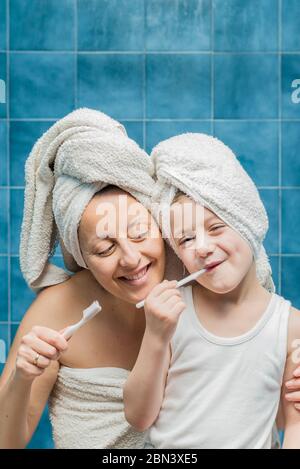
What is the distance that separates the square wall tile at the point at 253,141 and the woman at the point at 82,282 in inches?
40.4

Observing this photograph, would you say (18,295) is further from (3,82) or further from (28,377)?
(28,377)

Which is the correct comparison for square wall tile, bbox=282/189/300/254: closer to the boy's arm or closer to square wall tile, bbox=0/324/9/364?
square wall tile, bbox=0/324/9/364

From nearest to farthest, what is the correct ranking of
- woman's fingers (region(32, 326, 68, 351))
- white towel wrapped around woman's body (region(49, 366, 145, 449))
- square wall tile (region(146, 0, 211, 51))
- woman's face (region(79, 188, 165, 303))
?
woman's fingers (region(32, 326, 68, 351)), woman's face (region(79, 188, 165, 303)), white towel wrapped around woman's body (region(49, 366, 145, 449)), square wall tile (region(146, 0, 211, 51))

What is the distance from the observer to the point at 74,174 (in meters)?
0.90

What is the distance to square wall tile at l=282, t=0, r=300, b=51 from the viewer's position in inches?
77.3

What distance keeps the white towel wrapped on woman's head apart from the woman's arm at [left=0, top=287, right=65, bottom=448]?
8.0 inches

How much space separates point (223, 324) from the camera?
87 cm

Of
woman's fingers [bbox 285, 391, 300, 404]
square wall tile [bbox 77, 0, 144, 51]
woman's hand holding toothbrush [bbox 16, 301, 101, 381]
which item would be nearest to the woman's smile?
woman's hand holding toothbrush [bbox 16, 301, 101, 381]

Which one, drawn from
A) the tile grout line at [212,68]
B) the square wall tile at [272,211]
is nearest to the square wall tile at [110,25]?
the tile grout line at [212,68]

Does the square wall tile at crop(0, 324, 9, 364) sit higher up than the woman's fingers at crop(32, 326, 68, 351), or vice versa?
the woman's fingers at crop(32, 326, 68, 351)

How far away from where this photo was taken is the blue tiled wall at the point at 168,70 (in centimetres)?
196

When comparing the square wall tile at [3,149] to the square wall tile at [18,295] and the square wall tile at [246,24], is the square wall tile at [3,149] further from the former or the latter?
the square wall tile at [246,24]

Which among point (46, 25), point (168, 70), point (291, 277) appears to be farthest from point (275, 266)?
point (46, 25)
